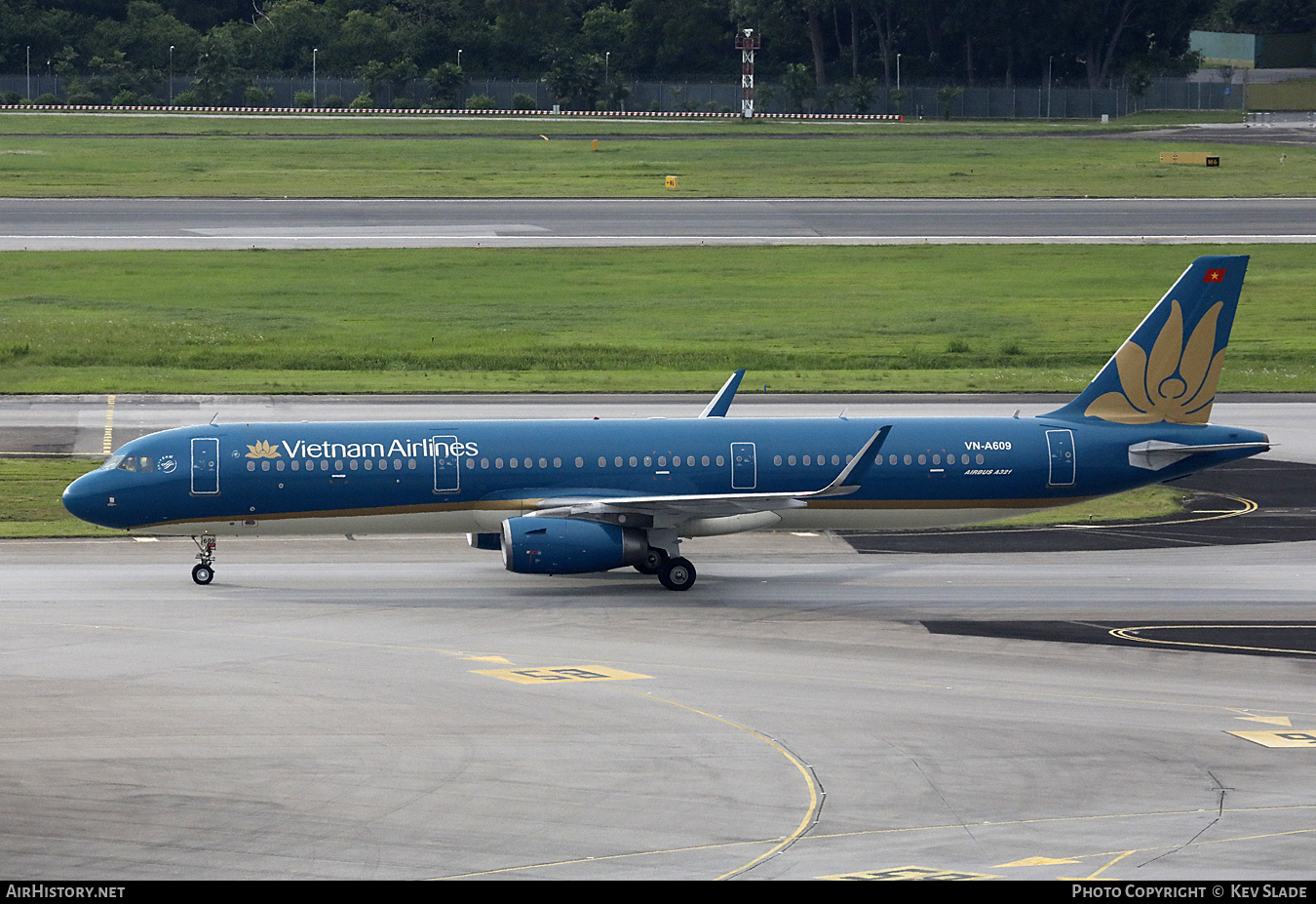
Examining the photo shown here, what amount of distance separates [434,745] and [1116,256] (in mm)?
74951

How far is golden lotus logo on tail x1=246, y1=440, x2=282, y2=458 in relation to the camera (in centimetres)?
3897

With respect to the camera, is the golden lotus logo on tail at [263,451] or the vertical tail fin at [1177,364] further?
the vertical tail fin at [1177,364]

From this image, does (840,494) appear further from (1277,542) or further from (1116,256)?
(1116,256)

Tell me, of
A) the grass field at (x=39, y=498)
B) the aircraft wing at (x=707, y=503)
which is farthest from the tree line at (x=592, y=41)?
the aircraft wing at (x=707, y=503)

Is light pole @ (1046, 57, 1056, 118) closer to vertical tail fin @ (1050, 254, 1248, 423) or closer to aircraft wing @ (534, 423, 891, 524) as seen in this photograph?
vertical tail fin @ (1050, 254, 1248, 423)

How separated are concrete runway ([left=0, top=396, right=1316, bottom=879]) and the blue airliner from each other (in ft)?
5.24

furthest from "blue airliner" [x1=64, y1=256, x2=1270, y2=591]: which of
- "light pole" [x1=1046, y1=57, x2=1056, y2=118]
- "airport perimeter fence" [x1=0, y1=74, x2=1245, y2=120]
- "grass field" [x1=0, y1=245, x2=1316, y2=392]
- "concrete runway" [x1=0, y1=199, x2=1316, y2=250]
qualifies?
"light pole" [x1=1046, y1=57, x2=1056, y2=118]

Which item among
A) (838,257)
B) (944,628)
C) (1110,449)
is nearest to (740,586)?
(944,628)

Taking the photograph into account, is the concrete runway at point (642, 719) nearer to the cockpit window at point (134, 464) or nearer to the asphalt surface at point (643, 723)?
the asphalt surface at point (643, 723)

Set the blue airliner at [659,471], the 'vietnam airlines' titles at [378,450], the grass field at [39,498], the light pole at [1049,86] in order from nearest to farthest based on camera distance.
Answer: the blue airliner at [659,471] → the 'vietnam airlines' titles at [378,450] → the grass field at [39,498] → the light pole at [1049,86]

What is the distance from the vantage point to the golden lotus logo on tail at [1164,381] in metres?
42.6

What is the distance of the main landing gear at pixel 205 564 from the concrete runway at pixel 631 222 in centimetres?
5568

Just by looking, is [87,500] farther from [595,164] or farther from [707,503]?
[595,164]

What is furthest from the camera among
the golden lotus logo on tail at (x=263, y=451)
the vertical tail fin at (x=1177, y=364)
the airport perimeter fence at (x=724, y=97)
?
the airport perimeter fence at (x=724, y=97)
